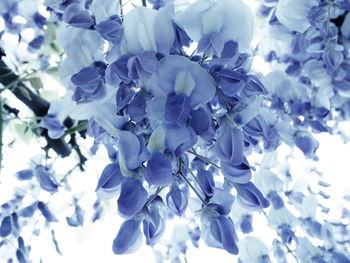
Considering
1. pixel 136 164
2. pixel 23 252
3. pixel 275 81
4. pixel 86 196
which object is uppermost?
pixel 136 164

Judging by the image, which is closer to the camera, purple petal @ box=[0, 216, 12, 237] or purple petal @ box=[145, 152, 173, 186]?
purple petal @ box=[145, 152, 173, 186]

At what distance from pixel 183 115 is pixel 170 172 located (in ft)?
0.15

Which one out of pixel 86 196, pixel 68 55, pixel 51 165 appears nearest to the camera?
pixel 68 55

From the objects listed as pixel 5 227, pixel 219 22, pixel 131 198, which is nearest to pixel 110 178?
pixel 131 198

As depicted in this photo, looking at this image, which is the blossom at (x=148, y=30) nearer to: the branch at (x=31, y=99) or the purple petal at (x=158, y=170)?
the purple petal at (x=158, y=170)

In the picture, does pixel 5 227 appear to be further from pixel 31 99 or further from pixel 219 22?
pixel 219 22

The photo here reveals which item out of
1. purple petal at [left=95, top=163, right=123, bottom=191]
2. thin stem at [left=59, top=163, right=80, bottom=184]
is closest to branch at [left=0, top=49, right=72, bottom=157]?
thin stem at [left=59, top=163, right=80, bottom=184]

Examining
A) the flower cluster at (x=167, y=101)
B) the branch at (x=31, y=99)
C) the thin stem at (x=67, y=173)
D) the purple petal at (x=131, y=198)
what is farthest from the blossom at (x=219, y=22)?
the thin stem at (x=67, y=173)

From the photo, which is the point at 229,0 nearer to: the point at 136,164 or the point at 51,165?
the point at 136,164

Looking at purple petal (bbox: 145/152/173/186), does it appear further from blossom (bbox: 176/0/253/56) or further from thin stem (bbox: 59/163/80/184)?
thin stem (bbox: 59/163/80/184)

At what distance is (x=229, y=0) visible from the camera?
424mm

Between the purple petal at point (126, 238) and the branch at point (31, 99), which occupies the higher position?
the purple petal at point (126, 238)

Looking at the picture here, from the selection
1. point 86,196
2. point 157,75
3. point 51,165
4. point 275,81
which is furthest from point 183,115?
point 86,196

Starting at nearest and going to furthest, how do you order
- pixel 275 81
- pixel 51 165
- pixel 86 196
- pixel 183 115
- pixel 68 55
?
pixel 183 115 < pixel 68 55 < pixel 275 81 < pixel 51 165 < pixel 86 196
